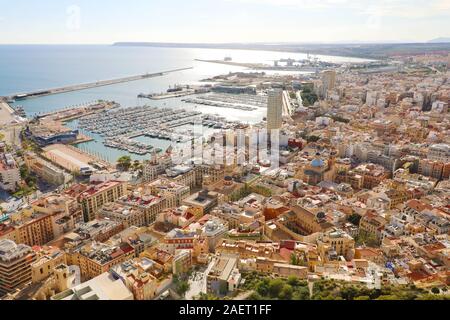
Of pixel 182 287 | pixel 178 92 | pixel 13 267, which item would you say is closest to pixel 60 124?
pixel 178 92

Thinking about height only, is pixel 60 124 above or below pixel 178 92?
below

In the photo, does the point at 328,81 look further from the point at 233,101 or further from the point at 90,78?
the point at 90,78

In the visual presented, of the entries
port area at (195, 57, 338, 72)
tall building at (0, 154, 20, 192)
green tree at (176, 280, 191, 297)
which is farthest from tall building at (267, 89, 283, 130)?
port area at (195, 57, 338, 72)

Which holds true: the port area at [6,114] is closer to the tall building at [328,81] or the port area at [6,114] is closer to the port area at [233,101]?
the port area at [233,101]

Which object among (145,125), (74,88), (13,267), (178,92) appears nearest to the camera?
(13,267)

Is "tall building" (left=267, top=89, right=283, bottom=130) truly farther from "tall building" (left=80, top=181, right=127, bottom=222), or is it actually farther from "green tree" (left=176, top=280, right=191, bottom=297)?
"green tree" (left=176, top=280, right=191, bottom=297)

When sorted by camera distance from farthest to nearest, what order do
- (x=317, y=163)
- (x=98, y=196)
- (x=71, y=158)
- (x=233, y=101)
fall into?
(x=233, y=101) < (x=71, y=158) < (x=317, y=163) < (x=98, y=196)

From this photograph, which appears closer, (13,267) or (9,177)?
(13,267)

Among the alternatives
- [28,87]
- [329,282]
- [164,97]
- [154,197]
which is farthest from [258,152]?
[28,87]
